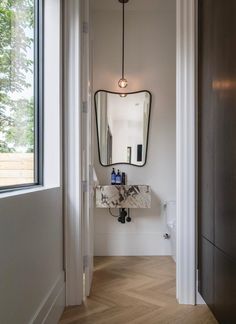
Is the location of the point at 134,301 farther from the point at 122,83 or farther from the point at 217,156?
the point at 122,83

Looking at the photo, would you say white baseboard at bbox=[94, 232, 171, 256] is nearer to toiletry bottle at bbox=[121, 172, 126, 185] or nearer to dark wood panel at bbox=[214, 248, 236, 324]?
toiletry bottle at bbox=[121, 172, 126, 185]

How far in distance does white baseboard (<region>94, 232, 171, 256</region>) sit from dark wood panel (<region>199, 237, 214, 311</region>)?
1560mm

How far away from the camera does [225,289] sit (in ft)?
5.81

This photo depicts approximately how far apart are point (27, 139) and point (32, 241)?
26.5 inches

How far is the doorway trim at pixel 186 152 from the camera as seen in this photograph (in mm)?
2363

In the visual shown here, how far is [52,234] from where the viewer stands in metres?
A: 2.03

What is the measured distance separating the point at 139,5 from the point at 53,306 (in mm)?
3351

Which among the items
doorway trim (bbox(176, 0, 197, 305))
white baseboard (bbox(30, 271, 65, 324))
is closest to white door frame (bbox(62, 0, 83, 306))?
white baseboard (bbox(30, 271, 65, 324))

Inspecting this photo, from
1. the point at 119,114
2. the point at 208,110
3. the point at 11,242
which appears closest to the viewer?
the point at 11,242

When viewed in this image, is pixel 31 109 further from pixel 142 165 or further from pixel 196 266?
pixel 142 165

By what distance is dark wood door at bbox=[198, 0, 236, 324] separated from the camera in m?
1.67

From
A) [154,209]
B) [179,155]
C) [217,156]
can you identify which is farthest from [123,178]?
[217,156]

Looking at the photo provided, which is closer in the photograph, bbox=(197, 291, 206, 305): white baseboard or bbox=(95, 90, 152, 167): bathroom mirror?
bbox=(197, 291, 206, 305): white baseboard

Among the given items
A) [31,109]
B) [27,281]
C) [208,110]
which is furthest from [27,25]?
[27,281]
